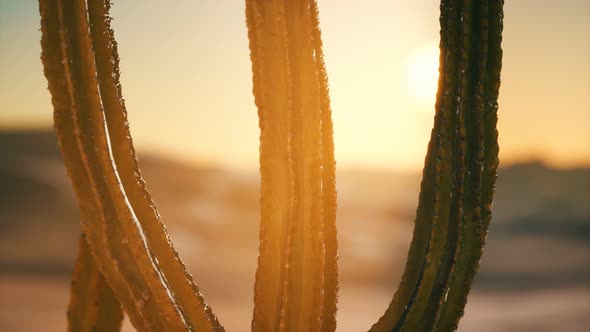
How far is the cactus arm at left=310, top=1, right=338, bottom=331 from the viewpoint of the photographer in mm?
2158

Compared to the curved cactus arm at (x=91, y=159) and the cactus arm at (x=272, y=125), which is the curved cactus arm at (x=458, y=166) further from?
the curved cactus arm at (x=91, y=159)

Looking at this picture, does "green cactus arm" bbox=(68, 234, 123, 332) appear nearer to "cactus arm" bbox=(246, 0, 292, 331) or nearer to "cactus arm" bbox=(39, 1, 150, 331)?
"cactus arm" bbox=(39, 1, 150, 331)

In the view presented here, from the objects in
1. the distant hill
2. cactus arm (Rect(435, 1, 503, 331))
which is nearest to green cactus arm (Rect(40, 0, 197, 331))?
cactus arm (Rect(435, 1, 503, 331))

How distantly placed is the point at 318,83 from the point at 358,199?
915cm

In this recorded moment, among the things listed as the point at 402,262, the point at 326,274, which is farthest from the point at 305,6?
the point at 402,262

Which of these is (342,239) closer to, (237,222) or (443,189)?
(237,222)

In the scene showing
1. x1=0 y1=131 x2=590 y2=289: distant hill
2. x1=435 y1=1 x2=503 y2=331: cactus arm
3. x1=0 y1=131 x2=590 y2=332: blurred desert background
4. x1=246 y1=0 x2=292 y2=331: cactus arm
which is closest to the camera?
x1=246 y1=0 x2=292 y2=331: cactus arm

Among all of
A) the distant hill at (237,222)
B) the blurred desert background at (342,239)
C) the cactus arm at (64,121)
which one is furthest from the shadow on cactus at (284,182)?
the distant hill at (237,222)

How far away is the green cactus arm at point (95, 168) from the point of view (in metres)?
1.95

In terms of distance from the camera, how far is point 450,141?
7.13 feet

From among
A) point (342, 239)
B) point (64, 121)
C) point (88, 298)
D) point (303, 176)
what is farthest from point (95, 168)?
point (342, 239)

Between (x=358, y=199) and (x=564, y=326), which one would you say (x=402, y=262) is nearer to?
(x=358, y=199)

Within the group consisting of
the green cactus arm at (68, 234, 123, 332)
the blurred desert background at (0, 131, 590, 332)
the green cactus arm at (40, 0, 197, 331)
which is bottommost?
the green cactus arm at (68, 234, 123, 332)

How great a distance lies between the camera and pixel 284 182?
210 centimetres
